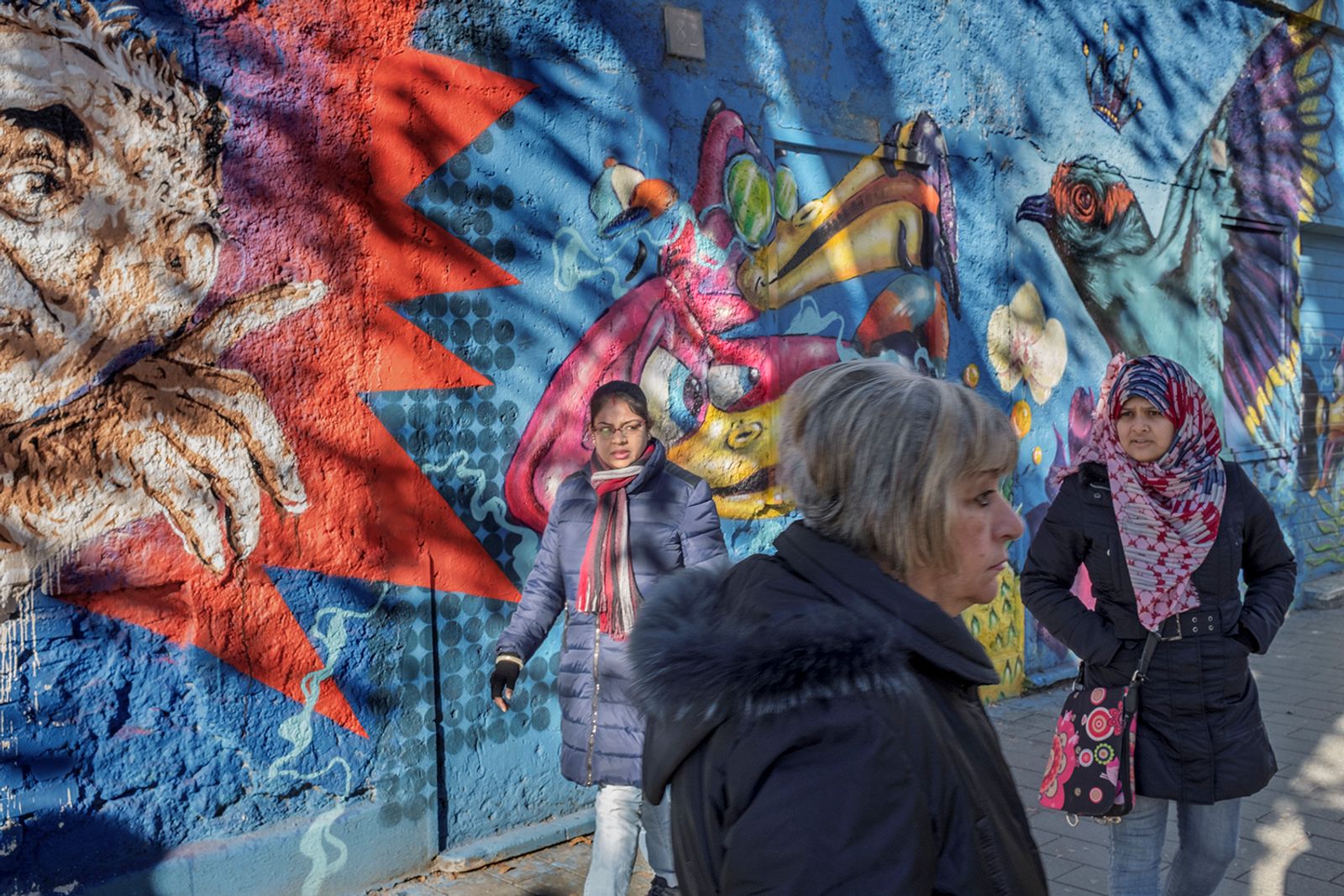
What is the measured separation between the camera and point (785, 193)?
229 inches

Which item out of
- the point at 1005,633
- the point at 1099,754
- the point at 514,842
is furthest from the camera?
the point at 1005,633

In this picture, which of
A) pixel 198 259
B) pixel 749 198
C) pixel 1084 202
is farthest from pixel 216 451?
pixel 1084 202

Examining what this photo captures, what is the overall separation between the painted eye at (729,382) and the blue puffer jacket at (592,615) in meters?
1.45

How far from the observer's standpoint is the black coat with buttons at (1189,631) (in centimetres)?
320

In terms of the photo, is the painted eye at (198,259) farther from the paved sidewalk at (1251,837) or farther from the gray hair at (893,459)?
the gray hair at (893,459)

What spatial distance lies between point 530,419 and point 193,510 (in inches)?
54.8

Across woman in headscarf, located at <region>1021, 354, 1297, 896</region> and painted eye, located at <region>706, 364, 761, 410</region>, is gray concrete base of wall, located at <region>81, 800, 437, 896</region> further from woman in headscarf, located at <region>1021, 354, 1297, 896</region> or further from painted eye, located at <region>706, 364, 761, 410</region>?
woman in headscarf, located at <region>1021, 354, 1297, 896</region>

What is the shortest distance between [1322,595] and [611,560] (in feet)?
24.4

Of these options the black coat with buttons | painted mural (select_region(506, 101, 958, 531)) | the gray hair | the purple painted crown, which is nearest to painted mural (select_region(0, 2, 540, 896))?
painted mural (select_region(506, 101, 958, 531))

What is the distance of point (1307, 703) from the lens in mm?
6512

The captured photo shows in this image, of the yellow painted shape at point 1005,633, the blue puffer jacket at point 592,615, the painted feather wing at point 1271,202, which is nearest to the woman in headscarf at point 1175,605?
the blue puffer jacket at point 592,615

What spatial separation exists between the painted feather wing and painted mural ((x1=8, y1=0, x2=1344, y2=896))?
3.23 metres

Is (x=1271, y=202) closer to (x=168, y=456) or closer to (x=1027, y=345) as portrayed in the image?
(x=1027, y=345)

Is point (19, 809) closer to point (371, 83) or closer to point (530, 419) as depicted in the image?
point (530, 419)
